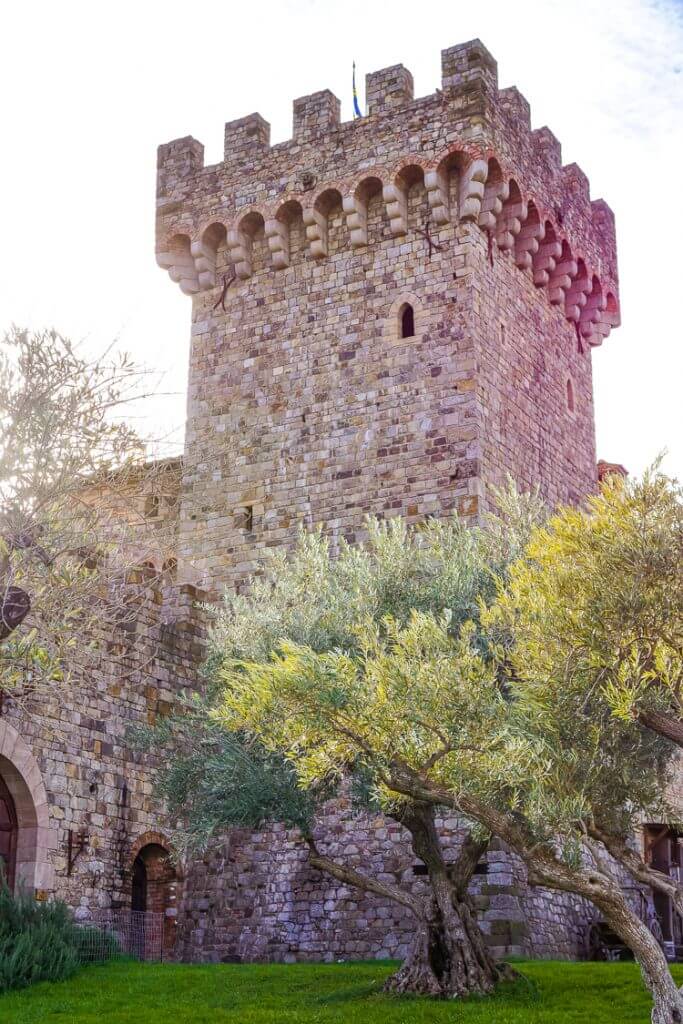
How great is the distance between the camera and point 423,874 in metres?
16.0

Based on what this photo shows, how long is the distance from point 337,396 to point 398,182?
3.28 metres

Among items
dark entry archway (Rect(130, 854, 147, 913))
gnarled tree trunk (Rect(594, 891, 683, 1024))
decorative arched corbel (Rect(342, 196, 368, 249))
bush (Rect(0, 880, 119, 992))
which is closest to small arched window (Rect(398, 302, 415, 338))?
decorative arched corbel (Rect(342, 196, 368, 249))

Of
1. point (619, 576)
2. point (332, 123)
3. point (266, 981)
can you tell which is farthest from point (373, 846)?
point (332, 123)

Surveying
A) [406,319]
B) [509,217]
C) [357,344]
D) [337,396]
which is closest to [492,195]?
[509,217]

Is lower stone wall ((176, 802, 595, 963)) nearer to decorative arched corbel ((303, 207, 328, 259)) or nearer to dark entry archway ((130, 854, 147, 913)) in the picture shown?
dark entry archway ((130, 854, 147, 913))

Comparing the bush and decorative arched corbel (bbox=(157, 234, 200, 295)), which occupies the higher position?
decorative arched corbel (bbox=(157, 234, 200, 295))

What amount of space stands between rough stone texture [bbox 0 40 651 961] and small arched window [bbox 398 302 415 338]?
9 cm

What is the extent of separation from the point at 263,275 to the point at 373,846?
9.04 m

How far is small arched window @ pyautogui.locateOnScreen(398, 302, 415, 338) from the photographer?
19.0m

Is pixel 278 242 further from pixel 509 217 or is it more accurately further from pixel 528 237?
pixel 528 237

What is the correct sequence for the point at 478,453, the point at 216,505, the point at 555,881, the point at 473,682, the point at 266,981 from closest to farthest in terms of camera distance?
the point at 555,881, the point at 473,682, the point at 266,981, the point at 478,453, the point at 216,505

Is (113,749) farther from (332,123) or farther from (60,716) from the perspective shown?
(332,123)

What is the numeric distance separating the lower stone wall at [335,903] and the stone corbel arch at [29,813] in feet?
9.67

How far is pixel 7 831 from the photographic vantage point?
1498 centimetres
